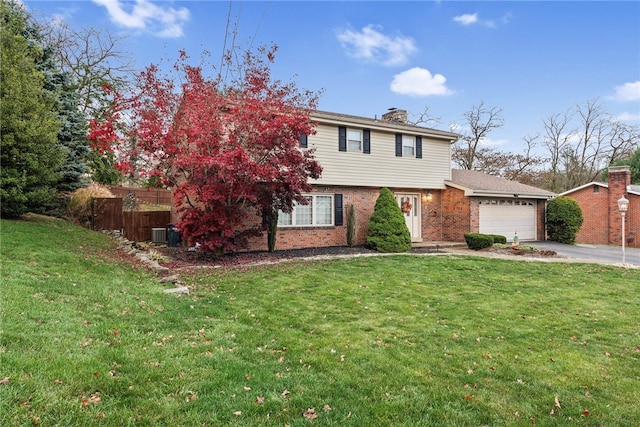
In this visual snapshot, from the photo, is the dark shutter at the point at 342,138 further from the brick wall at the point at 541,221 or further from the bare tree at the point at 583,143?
the bare tree at the point at 583,143

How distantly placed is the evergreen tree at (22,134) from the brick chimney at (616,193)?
25287 millimetres

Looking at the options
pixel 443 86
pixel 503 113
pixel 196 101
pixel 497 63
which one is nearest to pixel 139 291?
pixel 196 101

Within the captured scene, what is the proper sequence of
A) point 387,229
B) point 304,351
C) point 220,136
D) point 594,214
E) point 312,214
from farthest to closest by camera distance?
point 594,214 < point 312,214 < point 387,229 < point 220,136 < point 304,351

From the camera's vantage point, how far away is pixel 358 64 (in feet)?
56.7

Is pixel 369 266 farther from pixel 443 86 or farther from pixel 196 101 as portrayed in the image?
pixel 443 86

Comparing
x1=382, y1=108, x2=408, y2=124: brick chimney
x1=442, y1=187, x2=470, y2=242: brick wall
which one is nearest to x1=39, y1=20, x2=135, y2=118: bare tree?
x1=382, y1=108, x2=408, y2=124: brick chimney

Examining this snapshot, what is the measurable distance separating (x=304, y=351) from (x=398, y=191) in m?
11.9

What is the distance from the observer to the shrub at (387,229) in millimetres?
12688

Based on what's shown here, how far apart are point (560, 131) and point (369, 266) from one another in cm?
3291

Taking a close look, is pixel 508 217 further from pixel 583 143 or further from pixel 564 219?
pixel 583 143

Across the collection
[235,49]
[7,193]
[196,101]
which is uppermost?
[235,49]

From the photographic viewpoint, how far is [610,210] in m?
19.2

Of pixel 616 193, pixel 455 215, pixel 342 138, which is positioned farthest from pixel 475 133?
pixel 342 138

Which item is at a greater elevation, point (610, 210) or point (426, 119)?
point (426, 119)
